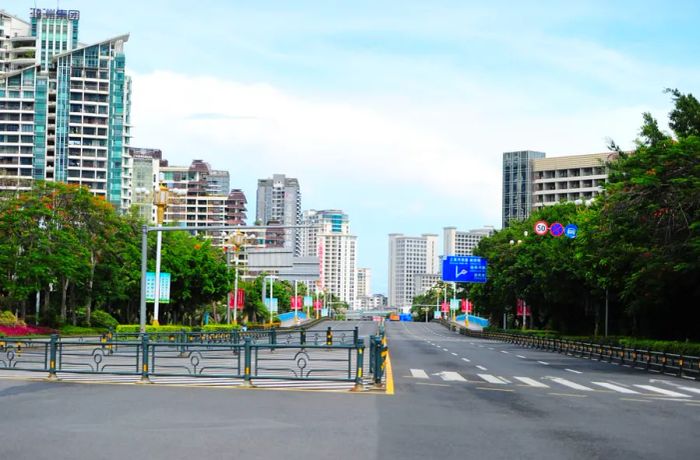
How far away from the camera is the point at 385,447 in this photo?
12.3m

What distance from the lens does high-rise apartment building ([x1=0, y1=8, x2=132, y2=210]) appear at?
142750 mm

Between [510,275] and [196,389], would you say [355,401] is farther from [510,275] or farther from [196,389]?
[510,275]

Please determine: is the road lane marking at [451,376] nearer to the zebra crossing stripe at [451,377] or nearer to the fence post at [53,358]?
the zebra crossing stripe at [451,377]

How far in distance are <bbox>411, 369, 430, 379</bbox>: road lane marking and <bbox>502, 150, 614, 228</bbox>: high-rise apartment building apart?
116 m

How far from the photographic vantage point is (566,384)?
26.0 meters

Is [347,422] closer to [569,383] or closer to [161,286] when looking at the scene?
[569,383]

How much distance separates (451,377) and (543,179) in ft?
439

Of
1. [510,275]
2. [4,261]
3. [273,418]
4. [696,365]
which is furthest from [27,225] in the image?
[273,418]

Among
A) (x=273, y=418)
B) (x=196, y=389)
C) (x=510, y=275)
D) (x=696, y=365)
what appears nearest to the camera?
(x=273, y=418)

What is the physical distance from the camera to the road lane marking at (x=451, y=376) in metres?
26.5

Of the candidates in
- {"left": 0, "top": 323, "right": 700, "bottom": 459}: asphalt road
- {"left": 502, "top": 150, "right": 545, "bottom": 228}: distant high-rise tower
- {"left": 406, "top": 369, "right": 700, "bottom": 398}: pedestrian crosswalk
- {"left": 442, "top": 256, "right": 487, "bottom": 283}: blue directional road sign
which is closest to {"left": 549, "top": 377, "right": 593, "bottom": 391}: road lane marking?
{"left": 406, "top": 369, "right": 700, "bottom": 398}: pedestrian crosswalk

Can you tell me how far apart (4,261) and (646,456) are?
187ft

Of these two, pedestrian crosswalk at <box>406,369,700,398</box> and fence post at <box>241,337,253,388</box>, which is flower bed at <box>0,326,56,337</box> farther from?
fence post at <box>241,337,253,388</box>

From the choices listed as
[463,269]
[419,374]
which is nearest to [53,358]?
[419,374]
